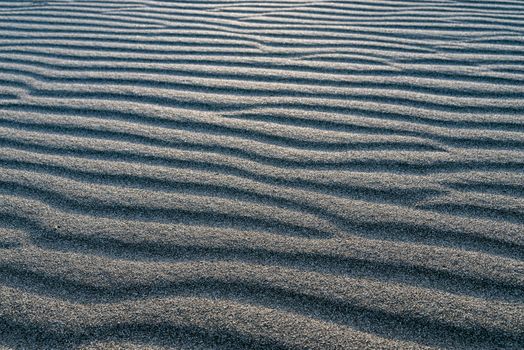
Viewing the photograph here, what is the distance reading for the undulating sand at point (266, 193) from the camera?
126cm

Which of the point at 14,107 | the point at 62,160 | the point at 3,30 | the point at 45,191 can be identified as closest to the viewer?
the point at 45,191

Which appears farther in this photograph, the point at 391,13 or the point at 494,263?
the point at 391,13

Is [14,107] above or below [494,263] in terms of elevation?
above

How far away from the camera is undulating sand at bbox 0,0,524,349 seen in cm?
126

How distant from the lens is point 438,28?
3271mm

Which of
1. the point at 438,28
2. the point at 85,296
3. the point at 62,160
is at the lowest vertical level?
the point at 85,296

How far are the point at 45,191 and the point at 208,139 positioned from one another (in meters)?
0.68

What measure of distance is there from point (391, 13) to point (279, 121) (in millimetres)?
1937

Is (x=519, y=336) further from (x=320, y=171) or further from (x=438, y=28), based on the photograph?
(x=438, y=28)

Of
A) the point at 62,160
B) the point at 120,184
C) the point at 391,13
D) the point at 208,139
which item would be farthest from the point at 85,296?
the point at 391,13

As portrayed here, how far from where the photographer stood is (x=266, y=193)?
172 cm

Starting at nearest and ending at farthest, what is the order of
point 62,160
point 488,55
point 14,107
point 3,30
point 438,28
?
point 62,160
point 14,107
point 488,55
point 438,28
point 3,30

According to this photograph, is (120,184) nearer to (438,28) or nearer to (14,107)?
(14,107)

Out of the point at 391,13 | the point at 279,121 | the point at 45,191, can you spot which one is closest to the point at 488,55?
the point at 391,13
